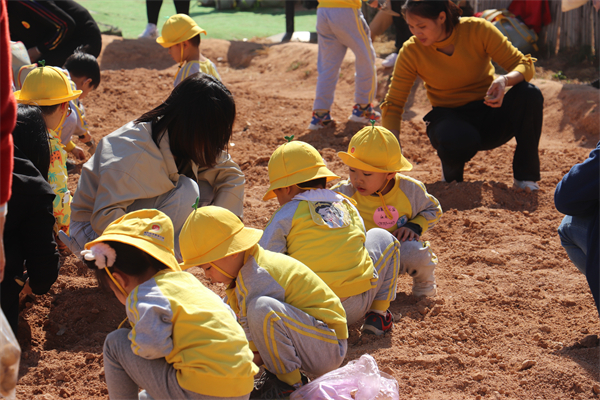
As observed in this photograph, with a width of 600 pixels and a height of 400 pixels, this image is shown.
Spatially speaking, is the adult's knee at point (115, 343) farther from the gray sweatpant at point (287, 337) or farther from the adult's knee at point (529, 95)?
the adult's knee at point (529, 95)

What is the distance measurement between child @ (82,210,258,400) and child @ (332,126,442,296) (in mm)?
1291

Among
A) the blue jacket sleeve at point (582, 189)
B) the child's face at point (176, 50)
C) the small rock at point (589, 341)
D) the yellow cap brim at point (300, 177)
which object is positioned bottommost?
the small rock at point (589, 341)

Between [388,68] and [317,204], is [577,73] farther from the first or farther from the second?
[317,204]

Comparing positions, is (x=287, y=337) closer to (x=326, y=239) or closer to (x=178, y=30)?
(x=326, y=239)

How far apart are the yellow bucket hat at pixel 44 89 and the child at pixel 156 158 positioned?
71 centimetres

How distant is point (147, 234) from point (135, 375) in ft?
1.51

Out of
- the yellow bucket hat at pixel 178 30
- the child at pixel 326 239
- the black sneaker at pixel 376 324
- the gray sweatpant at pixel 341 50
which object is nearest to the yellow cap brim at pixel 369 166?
the child at pixel 326 239

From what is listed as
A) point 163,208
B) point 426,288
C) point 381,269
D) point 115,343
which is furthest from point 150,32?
point 115,343

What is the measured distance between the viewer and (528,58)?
421cm

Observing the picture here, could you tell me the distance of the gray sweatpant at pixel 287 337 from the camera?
2.01m

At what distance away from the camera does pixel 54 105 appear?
3354 mm

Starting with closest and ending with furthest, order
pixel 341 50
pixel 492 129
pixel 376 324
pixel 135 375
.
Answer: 1. pixel 135 375
2. pixel 376 324
3. pixel 492 129
4. pixel 341 50

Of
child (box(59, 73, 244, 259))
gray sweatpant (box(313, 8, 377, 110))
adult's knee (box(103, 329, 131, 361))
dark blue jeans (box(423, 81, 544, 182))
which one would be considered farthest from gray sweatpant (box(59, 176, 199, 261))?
gray sweatpant (box(313, 8, 377, 110))

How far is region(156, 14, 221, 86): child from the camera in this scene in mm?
4480
